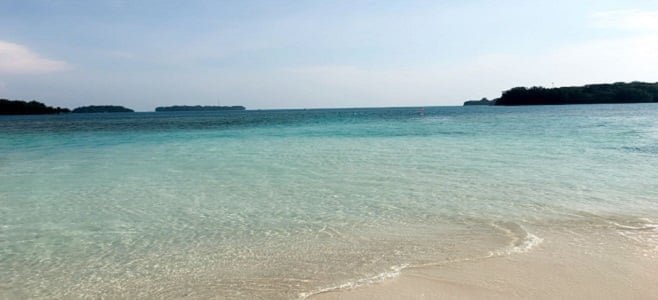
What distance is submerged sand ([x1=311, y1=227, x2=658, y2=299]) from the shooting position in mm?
4195

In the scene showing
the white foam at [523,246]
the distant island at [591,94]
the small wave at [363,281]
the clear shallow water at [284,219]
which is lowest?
the small wave at [363,281]

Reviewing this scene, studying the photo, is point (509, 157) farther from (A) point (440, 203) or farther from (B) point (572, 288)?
(B) point (572, 288)

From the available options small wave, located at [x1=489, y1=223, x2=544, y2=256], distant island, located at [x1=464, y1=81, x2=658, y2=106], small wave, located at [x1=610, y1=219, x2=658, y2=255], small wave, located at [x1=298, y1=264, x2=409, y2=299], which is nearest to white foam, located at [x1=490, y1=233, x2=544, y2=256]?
small wave, located at [x1=489, y1=223, x2=544, y2=256]

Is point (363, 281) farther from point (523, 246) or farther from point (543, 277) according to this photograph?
point (523, 246)

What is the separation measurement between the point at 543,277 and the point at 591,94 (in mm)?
128382

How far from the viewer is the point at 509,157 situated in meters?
Answer: 14.6

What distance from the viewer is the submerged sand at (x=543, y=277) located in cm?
420

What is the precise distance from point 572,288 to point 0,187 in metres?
11.8

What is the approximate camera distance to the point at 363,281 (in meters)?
4.55

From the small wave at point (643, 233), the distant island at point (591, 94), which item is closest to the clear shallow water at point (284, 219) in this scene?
the small wave at point (643, 233)

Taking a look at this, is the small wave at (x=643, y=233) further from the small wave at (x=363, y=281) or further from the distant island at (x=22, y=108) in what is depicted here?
the distant island at (x=22, y=108)

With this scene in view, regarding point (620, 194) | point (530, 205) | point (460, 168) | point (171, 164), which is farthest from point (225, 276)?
point (171, 164)

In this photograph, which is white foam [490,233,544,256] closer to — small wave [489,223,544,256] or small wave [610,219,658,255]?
small wave [489,223,544,256]

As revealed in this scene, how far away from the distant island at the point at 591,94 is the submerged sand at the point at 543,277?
406ft
